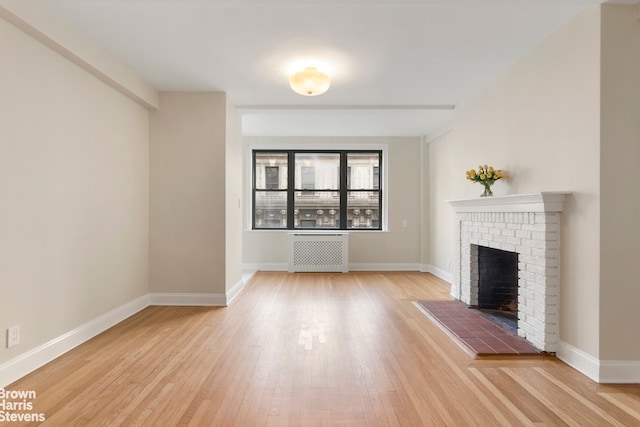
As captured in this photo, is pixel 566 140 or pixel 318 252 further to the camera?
pixel 318 252

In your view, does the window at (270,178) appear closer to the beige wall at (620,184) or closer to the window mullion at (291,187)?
the window mullion at (291,187)

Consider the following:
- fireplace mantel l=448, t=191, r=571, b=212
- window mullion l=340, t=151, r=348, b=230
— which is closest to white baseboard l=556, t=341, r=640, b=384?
fireplace mantel l=448, t=191, r=571, b=212

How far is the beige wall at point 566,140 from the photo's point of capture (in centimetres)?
244

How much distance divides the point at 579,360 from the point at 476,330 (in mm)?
866

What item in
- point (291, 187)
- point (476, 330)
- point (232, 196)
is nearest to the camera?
point (476, 330)

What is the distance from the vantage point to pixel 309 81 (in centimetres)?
334

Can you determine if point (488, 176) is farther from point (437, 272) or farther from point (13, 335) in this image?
point (13, 335)

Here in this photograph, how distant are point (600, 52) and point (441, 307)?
9.06 feet

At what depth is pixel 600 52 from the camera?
7.81 feet

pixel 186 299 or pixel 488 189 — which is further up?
pixel 488 189

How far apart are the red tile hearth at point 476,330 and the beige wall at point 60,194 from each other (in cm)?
321

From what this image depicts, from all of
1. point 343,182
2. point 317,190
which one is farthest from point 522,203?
point 317,190

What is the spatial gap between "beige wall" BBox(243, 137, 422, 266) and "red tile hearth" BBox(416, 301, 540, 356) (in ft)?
8.09

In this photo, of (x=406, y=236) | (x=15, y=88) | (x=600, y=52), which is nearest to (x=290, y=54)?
(x=15, y=88)
